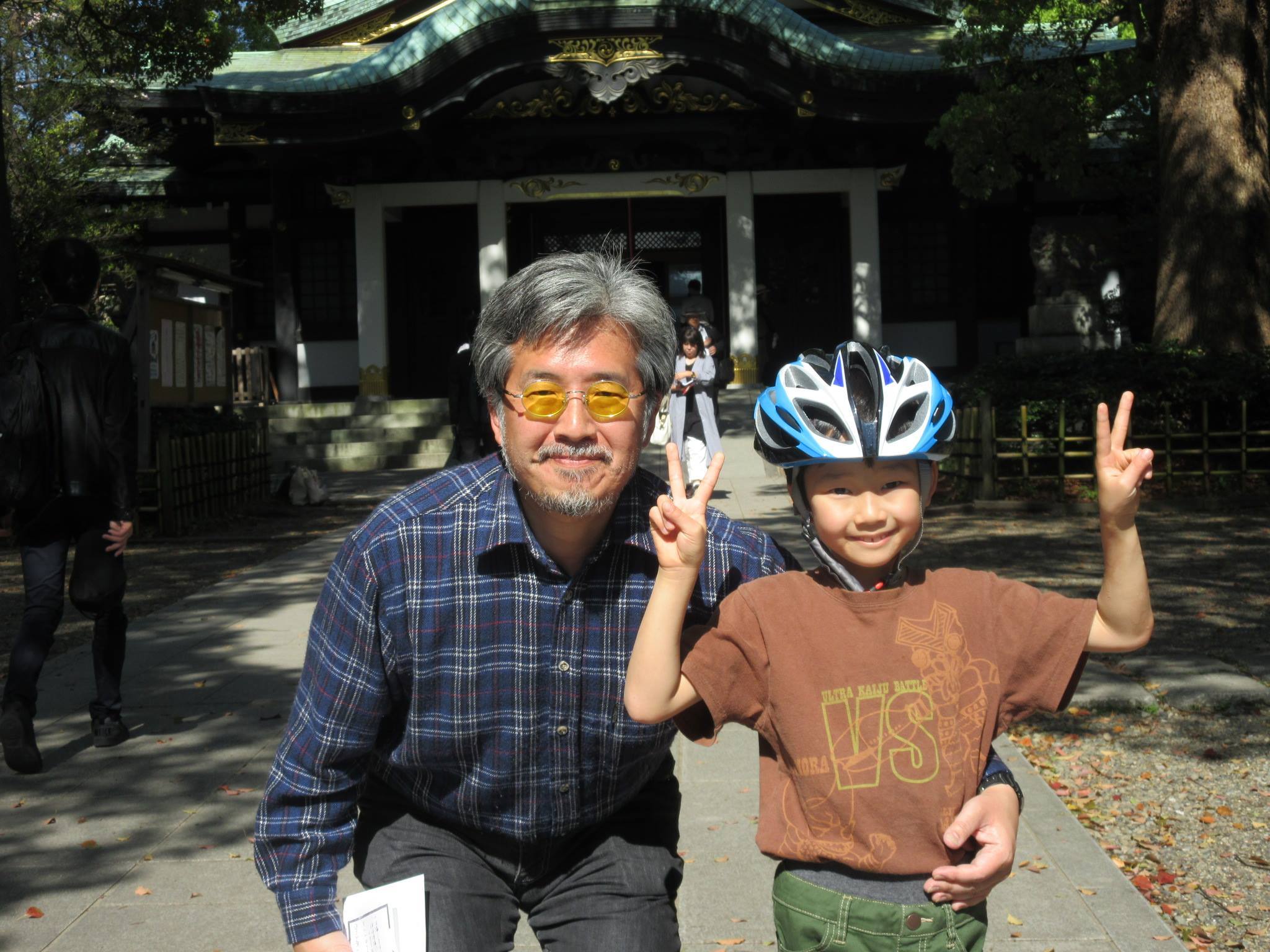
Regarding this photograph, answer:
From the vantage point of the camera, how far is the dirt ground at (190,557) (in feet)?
29.0

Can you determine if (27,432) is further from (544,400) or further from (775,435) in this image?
(775,435)

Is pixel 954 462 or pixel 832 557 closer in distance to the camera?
pixel 832 557

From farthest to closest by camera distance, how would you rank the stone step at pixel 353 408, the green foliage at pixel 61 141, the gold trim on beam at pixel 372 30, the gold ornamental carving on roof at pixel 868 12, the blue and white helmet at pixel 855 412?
the gold trim on beam at pixel 372 30 → the gold ornamental carving on roof at pixel 868 12 → the green foliage at pixel 61 141 → the stone step at pixel 353 408 → the blue and white helmet at pixel 855 412

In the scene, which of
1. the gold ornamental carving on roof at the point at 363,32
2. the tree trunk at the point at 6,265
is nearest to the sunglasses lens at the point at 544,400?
the tree trunk at the point at 6,265

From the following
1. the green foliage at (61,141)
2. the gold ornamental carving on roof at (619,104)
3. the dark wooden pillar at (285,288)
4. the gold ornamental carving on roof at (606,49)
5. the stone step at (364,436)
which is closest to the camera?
the gold ornamental carving on roof at (606,49)

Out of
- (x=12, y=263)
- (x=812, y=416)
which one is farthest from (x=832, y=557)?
(x=12, y=263)

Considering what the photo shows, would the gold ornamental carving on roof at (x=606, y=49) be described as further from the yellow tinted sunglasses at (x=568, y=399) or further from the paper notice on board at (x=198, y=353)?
the yellow tinted sunglasses at (x=568, y=399)

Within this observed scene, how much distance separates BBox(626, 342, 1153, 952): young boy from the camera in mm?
2201

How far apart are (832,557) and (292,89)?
18835mm

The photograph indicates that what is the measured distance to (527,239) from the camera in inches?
950

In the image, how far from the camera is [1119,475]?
2.15 m

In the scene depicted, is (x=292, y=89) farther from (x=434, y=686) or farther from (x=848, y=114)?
(x=434, y=686)

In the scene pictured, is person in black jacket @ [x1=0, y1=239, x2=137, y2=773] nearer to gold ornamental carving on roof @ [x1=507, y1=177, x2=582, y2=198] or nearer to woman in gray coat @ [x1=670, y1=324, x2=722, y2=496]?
woman in gray coat @ [x1=670, y1=324, x2=722, y2=496]

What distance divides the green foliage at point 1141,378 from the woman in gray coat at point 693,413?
9.42 feet
